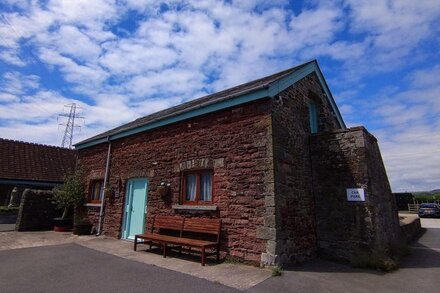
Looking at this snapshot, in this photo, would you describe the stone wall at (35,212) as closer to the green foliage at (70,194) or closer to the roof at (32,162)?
the green foliage at (70,194)

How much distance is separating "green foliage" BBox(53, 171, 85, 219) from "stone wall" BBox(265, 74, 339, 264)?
9.65m

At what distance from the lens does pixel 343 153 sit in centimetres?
823

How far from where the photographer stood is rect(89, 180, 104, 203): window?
40.5 ft

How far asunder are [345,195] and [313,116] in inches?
135

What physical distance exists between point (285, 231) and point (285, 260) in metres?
0.64

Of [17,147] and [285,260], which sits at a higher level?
[17,147]


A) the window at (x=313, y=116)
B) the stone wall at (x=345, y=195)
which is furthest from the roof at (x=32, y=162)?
the stone wall at (x=345, y=195)

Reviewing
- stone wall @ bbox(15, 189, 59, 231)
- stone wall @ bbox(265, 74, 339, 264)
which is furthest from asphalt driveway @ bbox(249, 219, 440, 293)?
stone wall @ bbox(15, 189, 59, 231)

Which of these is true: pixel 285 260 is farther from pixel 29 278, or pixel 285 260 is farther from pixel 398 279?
pixel 29 278

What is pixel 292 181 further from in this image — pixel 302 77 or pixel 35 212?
pixel 35 212

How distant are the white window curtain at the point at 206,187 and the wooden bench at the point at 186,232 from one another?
66 centimetres

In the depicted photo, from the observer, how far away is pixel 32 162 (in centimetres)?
2044

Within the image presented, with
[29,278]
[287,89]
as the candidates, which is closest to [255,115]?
[287,89]

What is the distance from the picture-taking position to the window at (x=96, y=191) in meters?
12.3
